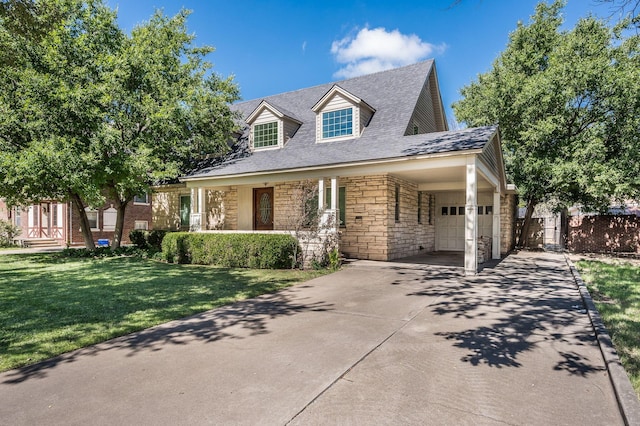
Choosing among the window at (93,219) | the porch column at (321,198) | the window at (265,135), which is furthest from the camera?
the window at (93,219)

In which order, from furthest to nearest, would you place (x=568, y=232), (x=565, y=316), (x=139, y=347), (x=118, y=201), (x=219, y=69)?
1. (x=568, y=232)
2. (x=219, y=69)
3. (x=118, y=201)
4. (x=565, y=316)
5. (x=139, y=347)

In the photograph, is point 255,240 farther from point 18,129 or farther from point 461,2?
point 18,129

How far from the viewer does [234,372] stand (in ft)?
11.5

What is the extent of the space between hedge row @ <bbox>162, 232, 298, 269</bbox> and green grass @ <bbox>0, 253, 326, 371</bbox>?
0.60m

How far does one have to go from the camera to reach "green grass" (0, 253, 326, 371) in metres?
4.53

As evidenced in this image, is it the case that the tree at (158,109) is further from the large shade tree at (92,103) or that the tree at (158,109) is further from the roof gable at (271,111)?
the roof gable at (271,111)

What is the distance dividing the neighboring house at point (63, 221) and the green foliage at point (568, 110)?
69.5 ft

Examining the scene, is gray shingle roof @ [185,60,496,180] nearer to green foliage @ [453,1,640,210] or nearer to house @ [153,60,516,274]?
house @ [153,60,516,274]

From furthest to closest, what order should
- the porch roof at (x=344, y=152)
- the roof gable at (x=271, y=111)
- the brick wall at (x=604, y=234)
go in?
the brick wall at (x=604, y=234) < the roof gable at (x=271, y=111) < the porch roof at (x=344, y=152)

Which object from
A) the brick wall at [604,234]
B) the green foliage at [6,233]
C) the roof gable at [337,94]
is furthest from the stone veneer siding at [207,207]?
the brick wall at [604,234]

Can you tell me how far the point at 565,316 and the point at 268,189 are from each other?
40.1 ft

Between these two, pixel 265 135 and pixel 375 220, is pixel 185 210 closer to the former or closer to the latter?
pixel 265 135

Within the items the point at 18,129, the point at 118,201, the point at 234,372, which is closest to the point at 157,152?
the point at 118,201

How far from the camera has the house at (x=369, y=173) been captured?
10.5m
